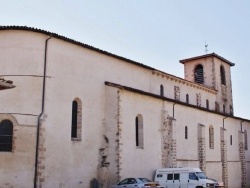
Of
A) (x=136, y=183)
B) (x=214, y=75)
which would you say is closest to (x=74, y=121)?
(x=136, y=183)

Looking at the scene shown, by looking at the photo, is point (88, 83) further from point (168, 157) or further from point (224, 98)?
point (224, 98)

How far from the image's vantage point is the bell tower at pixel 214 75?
40.4 m

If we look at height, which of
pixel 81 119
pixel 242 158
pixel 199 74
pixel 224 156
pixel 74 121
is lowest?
pixel 242 158

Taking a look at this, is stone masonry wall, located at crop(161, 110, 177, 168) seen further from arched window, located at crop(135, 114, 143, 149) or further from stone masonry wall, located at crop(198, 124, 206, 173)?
stone masonry wall, located at crop(198, 124, 206, 173)

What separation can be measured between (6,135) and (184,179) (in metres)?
11.4

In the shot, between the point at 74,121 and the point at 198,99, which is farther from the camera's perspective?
the point at 198,99

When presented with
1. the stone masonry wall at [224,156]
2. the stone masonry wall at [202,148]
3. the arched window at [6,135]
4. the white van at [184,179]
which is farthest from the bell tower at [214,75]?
the arched window at [6,135]

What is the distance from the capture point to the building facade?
19016mm

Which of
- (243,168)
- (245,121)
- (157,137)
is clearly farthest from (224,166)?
(157,137)

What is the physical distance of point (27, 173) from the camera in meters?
18.5

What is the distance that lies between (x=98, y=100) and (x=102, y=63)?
2.80 metres

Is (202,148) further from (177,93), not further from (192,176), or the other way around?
(192,176)

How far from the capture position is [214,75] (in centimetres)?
4019

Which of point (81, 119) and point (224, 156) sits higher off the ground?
point (81, 119)
